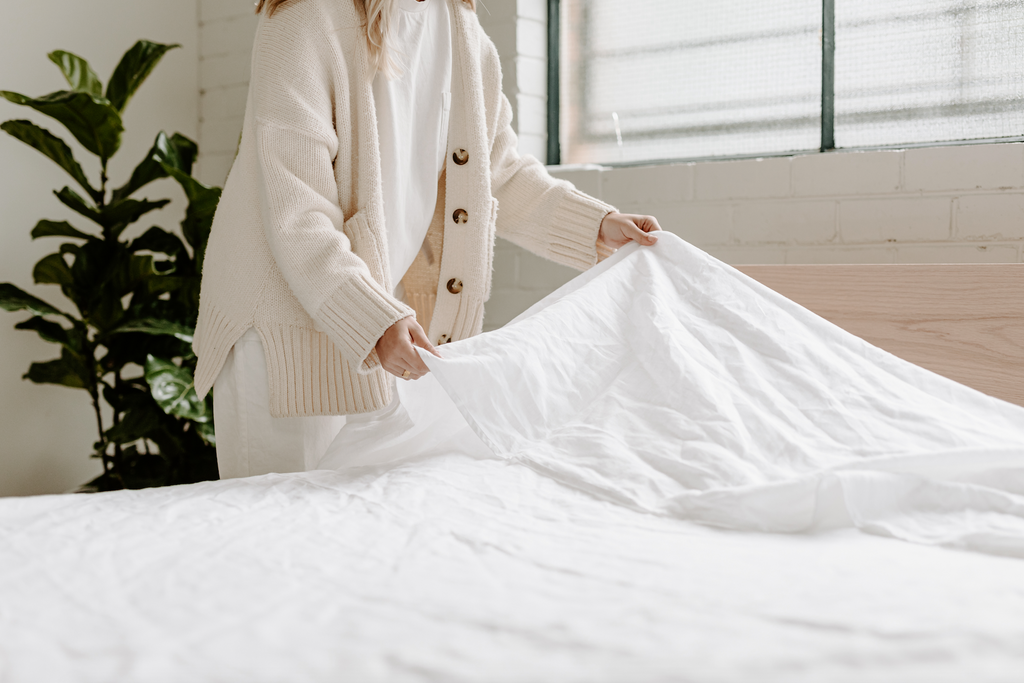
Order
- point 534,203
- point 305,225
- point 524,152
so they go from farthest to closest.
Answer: point 524,152 < point 534,203 < point 305,225

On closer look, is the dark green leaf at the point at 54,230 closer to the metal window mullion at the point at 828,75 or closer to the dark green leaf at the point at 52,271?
the dark green leaf at the point at 52,271

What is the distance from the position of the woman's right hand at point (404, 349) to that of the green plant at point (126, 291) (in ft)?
3.21

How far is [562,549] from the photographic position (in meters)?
0.64

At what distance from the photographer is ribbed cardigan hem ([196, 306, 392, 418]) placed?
107cm

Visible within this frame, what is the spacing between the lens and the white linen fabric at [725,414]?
691mm

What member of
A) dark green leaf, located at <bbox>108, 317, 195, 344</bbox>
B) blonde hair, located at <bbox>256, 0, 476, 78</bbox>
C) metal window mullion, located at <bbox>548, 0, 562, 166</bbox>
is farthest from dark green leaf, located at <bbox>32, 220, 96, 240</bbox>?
metal window mullion, located at <bbox>548, 0, 562, 166</bbox>

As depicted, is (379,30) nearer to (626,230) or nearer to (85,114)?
(626,230)

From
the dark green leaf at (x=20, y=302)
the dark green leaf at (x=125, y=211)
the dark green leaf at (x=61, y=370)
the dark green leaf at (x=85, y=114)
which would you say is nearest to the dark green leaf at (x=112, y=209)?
the dark green leaf at (x=125, y=211)

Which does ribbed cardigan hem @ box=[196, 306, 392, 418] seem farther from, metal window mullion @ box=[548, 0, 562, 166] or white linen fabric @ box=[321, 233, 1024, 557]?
metal window mullion @ box=[548, 0, 562, 166]

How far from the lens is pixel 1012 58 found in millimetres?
1552

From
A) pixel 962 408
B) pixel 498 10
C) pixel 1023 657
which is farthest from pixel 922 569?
pixel 498 10

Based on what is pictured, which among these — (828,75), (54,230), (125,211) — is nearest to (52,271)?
(54,230)

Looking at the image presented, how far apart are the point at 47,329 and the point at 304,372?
3.61 feet

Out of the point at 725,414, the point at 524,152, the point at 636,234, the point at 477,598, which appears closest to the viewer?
the point at 477,598
